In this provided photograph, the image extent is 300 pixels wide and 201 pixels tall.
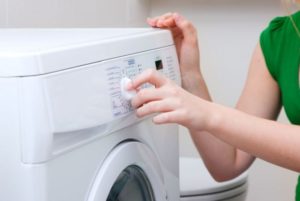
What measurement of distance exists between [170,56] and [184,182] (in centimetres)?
54

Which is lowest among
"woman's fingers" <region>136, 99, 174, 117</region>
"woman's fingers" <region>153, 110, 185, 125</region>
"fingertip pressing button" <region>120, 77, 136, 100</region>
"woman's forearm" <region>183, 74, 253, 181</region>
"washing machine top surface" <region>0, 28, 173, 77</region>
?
"woman's forearm" <region>183, 74, 253, 181</region>

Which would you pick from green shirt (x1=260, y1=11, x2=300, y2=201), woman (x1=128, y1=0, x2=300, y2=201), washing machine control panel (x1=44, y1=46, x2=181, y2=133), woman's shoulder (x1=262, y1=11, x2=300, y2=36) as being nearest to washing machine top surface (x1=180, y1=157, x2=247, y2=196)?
woman (x1=128, y1=0, x2=300, y2=201)

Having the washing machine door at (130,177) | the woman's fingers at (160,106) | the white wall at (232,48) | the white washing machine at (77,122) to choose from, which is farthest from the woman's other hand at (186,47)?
the white wall at (232,48)

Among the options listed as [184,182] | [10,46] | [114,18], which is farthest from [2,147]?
[114,18]

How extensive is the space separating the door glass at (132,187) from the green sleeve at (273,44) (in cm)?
40

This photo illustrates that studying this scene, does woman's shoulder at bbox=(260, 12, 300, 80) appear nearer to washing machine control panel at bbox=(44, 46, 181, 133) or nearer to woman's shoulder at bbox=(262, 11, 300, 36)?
woman's shoulder at bbox=(262, 11, 300, 36)

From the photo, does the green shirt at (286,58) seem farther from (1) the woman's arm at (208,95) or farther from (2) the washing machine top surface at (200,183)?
(2) the washing machine top surface at (200,183)

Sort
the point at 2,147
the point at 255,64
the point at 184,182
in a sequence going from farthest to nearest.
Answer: the point at 184,182 < the point at 255,64 < the point at 2,147

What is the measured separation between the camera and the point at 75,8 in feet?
5.01

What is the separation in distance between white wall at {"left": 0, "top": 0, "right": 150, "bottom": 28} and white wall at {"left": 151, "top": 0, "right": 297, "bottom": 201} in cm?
25

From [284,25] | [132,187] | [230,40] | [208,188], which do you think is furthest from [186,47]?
[230,40]

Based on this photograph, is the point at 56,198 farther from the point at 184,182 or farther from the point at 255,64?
the point at 184,182

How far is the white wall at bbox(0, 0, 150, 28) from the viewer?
1265mm

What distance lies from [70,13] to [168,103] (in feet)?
2.51
